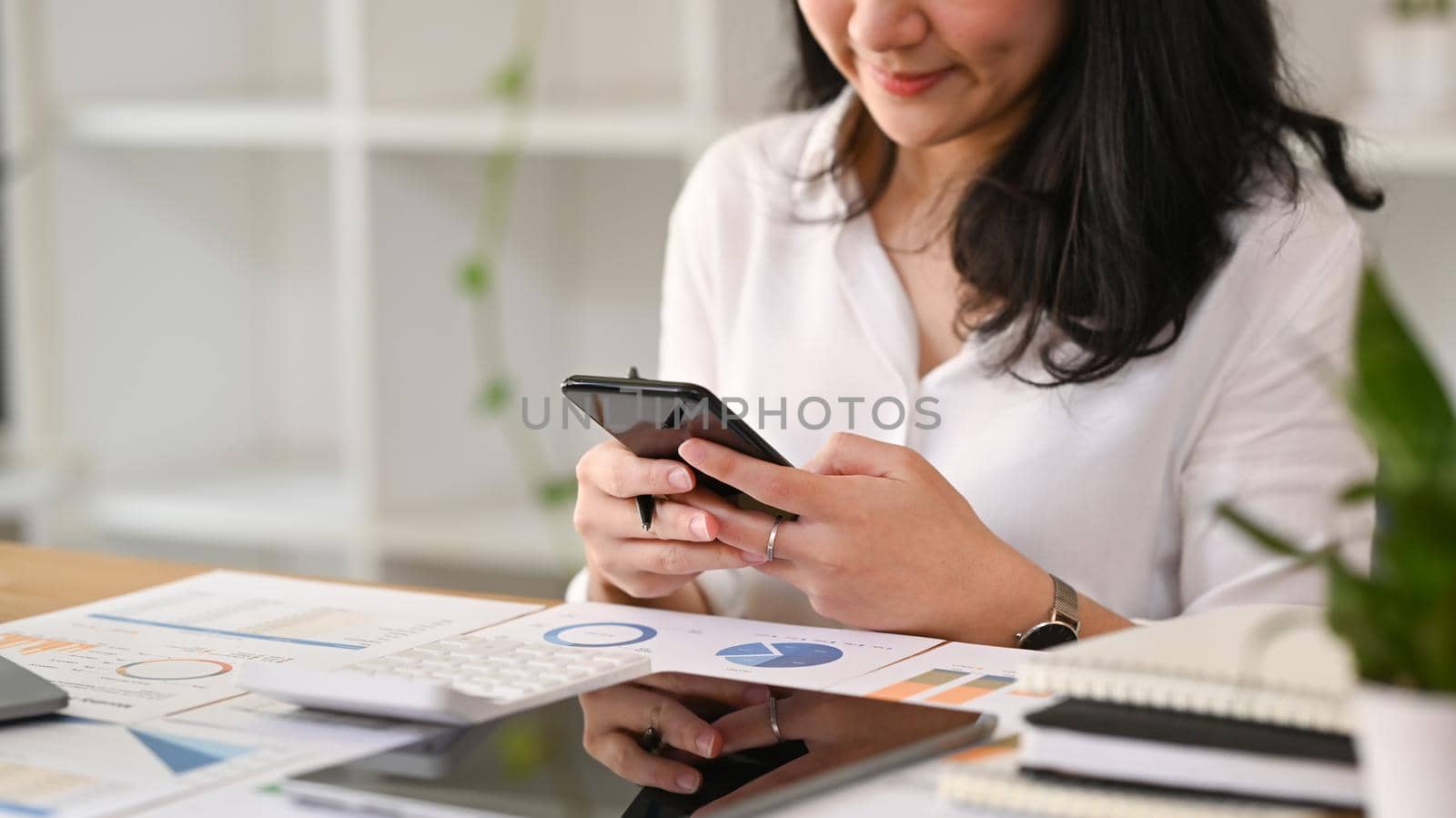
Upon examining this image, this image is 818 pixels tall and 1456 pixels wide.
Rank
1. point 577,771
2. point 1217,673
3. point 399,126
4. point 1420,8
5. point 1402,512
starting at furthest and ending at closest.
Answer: point 399,126, point 1420,8, point 577,771, point 1217,673, point 1402,512

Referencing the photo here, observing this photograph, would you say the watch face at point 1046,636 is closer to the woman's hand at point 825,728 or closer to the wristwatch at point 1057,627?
the wristwatch at point 1057,627

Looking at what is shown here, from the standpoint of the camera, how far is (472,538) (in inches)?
95.6

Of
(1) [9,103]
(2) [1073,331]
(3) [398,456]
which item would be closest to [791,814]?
A: (2) [1073,331]

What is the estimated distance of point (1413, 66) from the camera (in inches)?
80.5

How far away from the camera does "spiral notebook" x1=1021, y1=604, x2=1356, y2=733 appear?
2.24 ft

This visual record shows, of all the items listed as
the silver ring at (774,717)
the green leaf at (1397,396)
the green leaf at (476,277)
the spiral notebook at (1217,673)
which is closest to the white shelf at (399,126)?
the green leaf at (476,277)

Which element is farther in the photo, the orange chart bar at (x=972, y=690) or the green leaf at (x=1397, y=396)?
the orange chart bar at (x=972, y=690)

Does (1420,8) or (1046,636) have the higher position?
(1420,8)

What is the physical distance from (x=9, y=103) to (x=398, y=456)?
2.81 ft

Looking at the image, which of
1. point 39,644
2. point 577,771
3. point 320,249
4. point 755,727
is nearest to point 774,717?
point 755,727

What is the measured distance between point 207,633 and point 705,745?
0.44 metres

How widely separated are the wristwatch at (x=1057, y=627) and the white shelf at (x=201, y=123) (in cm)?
158

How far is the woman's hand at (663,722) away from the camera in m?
0.82

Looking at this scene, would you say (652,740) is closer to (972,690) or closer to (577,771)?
(577,771)
